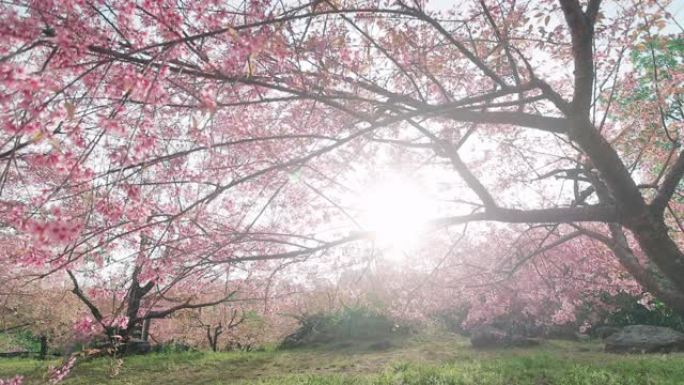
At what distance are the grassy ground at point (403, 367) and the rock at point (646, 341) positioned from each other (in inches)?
25.2

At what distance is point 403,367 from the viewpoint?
359 inches

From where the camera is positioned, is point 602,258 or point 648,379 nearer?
point 648,379

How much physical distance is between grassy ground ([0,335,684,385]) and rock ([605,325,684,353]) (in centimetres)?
64

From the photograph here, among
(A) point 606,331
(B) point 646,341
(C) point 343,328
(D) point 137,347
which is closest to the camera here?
(B) point 646,341

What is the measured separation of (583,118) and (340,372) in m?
8.27

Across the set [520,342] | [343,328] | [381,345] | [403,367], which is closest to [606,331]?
Result: [520,342]

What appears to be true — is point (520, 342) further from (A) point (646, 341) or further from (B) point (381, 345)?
(B) point (381, 345)

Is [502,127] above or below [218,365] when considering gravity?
above

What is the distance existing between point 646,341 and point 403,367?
23.1 ft

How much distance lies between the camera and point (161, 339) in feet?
67.4

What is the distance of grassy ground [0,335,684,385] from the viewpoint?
7480mm

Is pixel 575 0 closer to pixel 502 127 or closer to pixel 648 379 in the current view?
pixel 502 127

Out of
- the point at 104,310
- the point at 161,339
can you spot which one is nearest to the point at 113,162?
the point at 104,310

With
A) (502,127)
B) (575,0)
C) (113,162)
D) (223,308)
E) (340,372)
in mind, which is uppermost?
(502,127)
